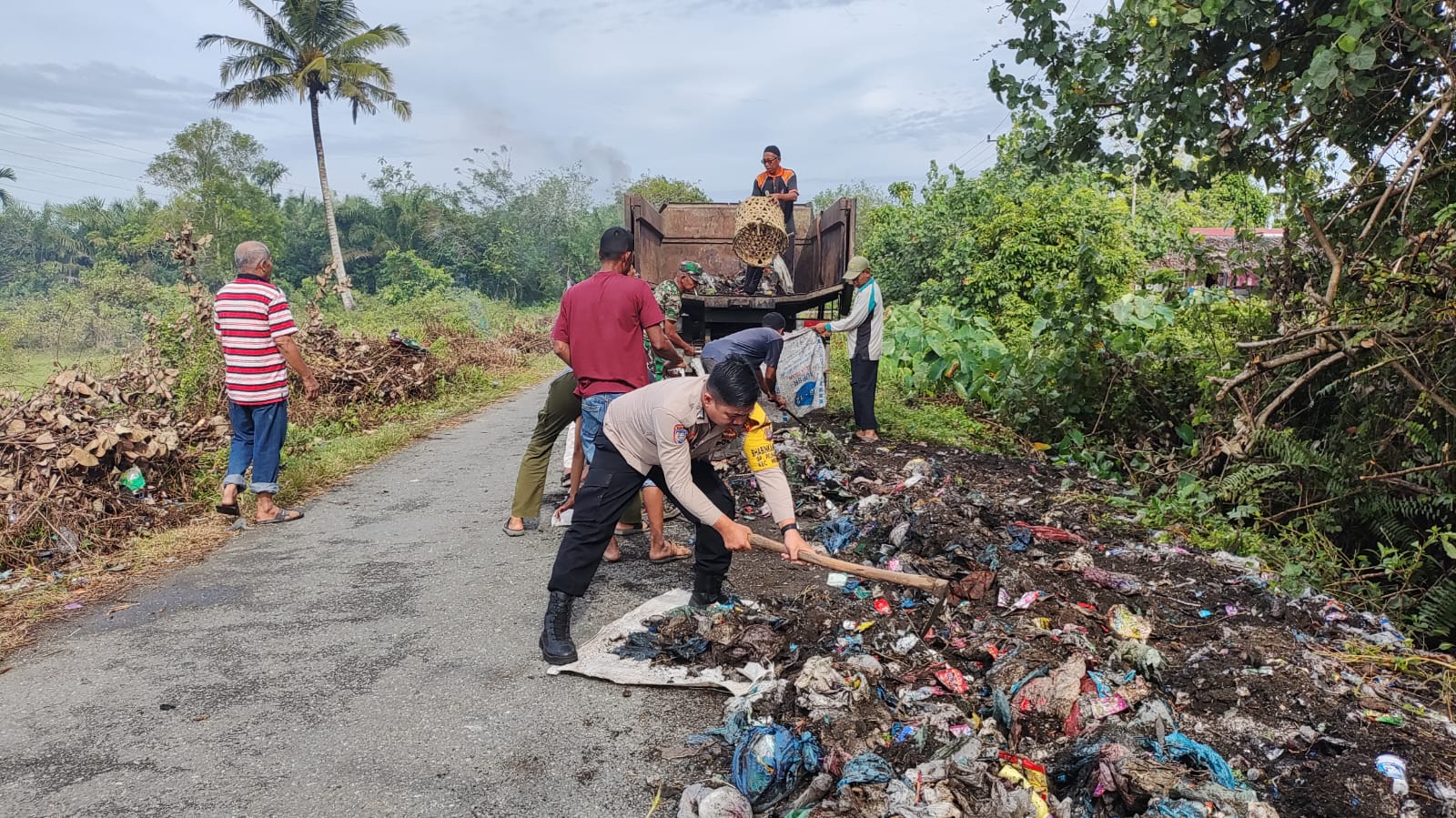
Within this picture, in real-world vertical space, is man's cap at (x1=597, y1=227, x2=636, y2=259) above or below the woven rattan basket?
below

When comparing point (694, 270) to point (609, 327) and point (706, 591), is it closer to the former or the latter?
point (609, 327)

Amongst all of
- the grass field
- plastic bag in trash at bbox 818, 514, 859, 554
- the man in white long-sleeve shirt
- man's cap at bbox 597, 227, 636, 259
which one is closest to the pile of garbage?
plastic bag in trash at bbox 818, 514, 859, 554

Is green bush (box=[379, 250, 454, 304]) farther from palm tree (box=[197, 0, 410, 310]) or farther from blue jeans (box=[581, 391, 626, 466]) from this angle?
blue jeans (box=[581, 391, 626, 466])

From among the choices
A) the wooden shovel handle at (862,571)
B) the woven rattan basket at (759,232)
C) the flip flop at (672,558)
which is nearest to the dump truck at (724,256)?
the woven rattan basket at (759,232)

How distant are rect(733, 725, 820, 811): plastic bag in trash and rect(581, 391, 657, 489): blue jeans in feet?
6.11

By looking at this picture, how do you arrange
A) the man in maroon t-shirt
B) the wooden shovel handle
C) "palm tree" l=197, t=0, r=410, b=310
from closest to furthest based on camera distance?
the wooden shovel handle
the man in maroon t-shirt
"palm tree" l=197, t=0, r=410, b=310

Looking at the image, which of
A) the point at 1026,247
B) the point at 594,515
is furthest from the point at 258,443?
the point at 1026,247

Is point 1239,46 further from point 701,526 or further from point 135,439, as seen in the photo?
point 135,439

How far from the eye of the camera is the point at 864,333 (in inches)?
301

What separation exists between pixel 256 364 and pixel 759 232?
5.03 meters

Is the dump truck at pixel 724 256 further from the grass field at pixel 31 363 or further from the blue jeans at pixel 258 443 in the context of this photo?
the grass field at pixel 31 363

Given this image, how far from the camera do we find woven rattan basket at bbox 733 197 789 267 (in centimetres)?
871

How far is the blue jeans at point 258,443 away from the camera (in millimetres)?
Result: 5465

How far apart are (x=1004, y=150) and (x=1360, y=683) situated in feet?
53.5
